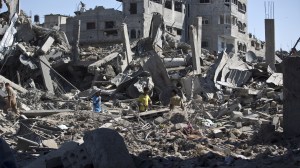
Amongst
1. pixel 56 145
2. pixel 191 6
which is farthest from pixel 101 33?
pixel 56 145

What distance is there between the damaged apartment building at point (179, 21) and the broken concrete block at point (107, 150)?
3787 cm

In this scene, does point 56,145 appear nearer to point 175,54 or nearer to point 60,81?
point 60,81

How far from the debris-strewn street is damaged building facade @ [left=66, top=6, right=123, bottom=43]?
56.3 ft

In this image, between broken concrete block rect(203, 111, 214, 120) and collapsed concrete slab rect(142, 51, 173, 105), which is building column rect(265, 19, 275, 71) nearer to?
collapsed concrete slab rect(142, 51, 173, 105)

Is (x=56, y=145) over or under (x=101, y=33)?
under

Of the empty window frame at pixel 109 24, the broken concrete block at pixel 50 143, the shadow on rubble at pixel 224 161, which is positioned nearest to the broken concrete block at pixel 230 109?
the broken concrete block at pixel 50 143

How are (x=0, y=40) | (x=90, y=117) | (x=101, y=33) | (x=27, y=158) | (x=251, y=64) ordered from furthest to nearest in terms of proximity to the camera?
(x=101, y=33) → (x=0, y=40) → (x=251, y=64) → (x=90, y=117) → (x=27, y=158)

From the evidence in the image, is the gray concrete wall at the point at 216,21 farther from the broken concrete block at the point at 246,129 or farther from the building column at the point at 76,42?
the broken concrete block at the point at 246,129

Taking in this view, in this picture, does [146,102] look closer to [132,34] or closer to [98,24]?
[132,34]

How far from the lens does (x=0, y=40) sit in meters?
24.2

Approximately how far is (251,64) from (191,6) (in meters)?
32.0

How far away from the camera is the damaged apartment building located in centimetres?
4644

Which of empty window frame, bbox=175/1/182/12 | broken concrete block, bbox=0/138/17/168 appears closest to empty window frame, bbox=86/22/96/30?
empty window frame, bbox=175/1/182/12

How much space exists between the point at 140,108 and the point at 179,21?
37.7m
